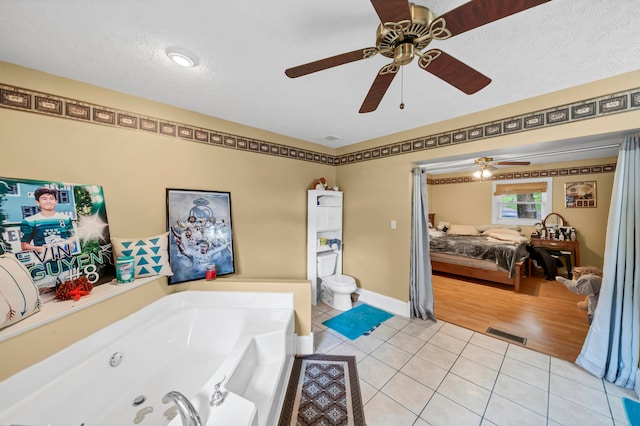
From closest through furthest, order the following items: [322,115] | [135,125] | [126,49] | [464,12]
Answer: [464,12], [126,49], [135,125], [322,115]

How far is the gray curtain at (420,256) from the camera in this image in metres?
2.90

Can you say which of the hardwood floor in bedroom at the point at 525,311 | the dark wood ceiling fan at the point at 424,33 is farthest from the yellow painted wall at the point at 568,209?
the dark wood ceiling fan at the point at 424,33

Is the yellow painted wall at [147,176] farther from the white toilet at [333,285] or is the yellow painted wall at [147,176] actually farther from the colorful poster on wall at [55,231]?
the white toilet at [333,285]

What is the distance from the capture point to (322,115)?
2479 millimetres

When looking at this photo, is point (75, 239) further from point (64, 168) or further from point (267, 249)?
point (267, 249)

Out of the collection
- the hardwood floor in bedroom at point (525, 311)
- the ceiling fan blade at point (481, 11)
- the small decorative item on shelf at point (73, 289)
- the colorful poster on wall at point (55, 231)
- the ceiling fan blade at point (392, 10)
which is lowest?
the hardwood floor in bedroom at point (525, 311)

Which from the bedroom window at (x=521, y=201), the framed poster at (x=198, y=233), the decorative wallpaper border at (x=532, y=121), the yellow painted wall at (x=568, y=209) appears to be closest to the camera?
the decorative wallpaper border at (x=532, y=121)

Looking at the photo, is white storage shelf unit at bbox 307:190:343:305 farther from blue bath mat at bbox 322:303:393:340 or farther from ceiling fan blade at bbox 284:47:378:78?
ceiling fan blade at bbox 284:47:378:78

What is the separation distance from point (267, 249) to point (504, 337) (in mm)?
2915

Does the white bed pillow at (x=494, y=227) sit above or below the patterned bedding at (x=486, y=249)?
above

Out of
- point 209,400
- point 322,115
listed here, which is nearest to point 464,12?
point 322,115

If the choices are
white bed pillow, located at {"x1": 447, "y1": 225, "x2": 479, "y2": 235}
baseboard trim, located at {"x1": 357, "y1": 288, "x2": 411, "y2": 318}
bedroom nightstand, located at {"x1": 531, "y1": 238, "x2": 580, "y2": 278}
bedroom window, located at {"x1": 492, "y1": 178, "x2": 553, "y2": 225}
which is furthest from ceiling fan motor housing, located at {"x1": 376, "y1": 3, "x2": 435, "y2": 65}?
bedroom window, located at {"x1": 492, "y1": 178, "x2": 553, "y2": 225}

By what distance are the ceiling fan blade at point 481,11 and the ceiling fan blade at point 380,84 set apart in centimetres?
28

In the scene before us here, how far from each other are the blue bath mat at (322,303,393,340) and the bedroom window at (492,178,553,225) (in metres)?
4.35
